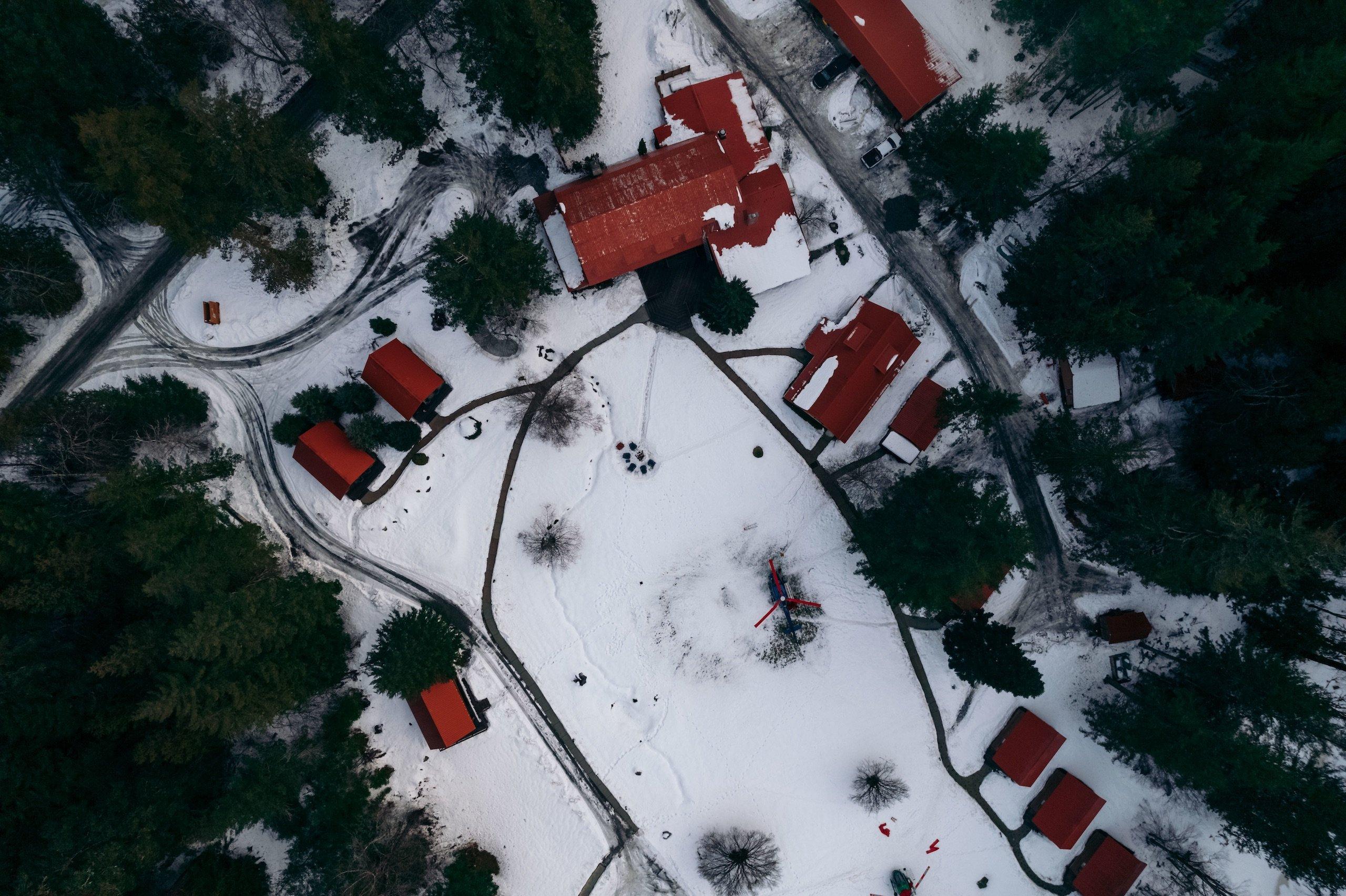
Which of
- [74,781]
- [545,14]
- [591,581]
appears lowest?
[591,581]

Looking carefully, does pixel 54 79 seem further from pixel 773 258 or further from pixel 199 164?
pixel 773 258

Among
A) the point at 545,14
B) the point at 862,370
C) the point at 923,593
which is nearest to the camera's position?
the point at 545,14

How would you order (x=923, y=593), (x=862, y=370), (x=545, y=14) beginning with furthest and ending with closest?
(x=862, y=370) → (x=923, y=593) → (x=545, y=14)

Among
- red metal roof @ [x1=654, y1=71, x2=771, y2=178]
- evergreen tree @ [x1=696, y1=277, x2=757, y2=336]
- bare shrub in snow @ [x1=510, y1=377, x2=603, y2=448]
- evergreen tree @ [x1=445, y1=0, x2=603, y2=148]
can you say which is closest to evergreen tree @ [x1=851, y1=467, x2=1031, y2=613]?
evergreen tree @ [x1=696, y1=277, x2=757, y2=336]

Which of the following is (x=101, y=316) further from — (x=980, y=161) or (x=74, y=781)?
(x=980, y=161)

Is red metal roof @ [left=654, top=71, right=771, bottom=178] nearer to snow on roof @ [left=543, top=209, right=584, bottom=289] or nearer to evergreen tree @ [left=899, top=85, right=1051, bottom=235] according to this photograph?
snow on roof @ [left=543, top=209, right=584, bottom=289]

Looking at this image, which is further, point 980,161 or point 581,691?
point 581,691

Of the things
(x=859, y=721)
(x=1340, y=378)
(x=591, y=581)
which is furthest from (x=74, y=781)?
(x=1340, y=378)

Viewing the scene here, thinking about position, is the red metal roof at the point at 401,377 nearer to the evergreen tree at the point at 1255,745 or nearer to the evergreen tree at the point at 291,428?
the evergreen tree at the point at 291,428
